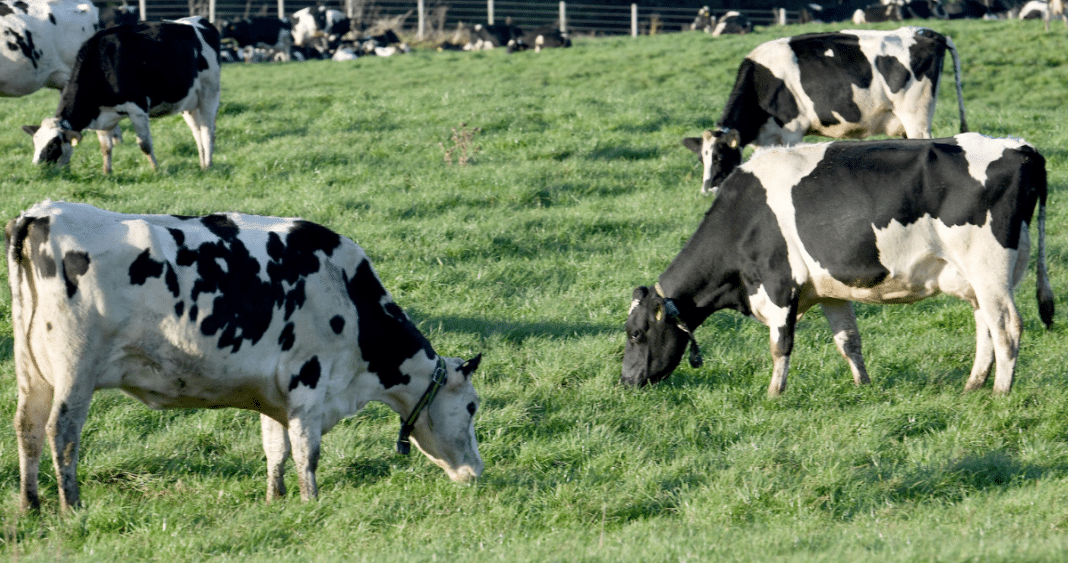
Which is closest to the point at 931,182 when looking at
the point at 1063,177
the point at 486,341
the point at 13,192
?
the point at 486,341

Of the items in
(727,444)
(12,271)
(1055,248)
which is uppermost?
(12,271)

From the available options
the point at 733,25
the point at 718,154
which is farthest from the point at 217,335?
the point at 733,25

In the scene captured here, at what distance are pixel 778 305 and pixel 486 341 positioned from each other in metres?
2.38

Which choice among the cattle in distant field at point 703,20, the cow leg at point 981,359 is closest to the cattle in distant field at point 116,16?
the cattle in distant field at point 703,20

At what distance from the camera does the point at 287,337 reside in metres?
5.51

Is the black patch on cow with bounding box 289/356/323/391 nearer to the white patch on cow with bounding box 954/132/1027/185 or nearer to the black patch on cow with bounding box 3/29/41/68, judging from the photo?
the white patch on cow with bounding box 954/132/1027/185

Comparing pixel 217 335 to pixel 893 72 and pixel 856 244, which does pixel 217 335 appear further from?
pixel 893 72

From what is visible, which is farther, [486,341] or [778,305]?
[486,341]

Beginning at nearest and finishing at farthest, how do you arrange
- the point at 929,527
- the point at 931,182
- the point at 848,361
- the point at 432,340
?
1. the point at 929,527
2. the point at 931,182
3. the point at 848,361
4. the point at 432,340

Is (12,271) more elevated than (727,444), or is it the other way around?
(12,271)

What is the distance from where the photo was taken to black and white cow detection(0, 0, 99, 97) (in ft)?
51.9

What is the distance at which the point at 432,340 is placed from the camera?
27.4ft

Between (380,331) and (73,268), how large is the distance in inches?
65.5

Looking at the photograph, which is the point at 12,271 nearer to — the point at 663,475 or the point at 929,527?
the point at 663,475
